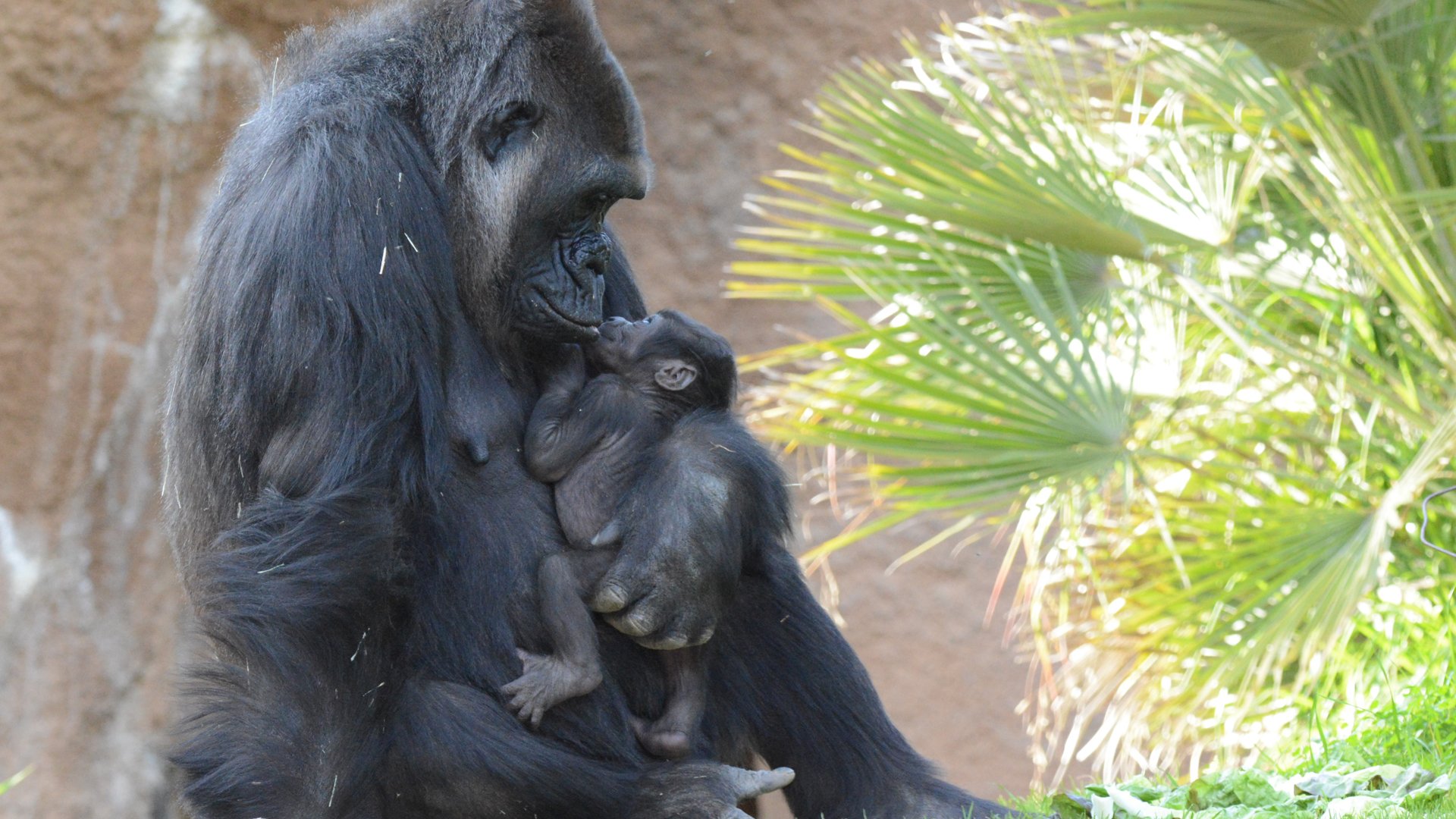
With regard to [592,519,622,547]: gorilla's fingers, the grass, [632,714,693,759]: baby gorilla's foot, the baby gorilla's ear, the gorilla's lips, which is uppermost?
the gorilla's lips

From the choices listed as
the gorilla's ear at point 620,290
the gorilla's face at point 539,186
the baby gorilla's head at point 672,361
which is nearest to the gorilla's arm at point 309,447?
the gorilla's face at point 539,186

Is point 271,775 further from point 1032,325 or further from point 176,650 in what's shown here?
point 176,650

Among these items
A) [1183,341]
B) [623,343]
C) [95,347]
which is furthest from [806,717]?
[95,347]

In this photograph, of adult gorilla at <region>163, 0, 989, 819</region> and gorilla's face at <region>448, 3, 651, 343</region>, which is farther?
gorilla's face at <region>448, 3, 651, 343</region>

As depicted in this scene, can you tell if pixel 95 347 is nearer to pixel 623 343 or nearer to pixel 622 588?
pixel 623 343

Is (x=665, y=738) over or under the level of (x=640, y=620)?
under

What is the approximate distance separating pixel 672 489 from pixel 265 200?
88cm

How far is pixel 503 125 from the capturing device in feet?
9.24

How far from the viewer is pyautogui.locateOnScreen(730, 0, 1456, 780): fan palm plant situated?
429cm

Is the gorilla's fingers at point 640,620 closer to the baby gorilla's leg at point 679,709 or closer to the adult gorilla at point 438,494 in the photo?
the adult gorilla at point 438,494

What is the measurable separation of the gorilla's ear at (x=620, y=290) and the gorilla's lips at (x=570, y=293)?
25 centimetres

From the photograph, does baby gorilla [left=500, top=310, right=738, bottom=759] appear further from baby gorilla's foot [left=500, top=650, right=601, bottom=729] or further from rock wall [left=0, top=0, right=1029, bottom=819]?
rock wall [left=0, top=0, right=1029, bottom=819]

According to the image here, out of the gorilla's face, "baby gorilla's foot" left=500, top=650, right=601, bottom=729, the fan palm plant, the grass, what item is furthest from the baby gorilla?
the fan palm plant

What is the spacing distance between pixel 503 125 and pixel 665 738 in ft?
3.98
